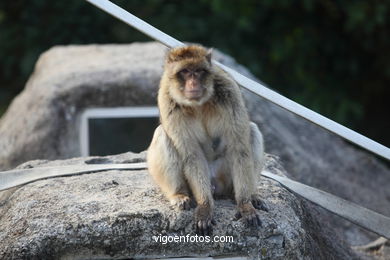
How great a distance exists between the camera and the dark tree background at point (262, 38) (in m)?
15.2

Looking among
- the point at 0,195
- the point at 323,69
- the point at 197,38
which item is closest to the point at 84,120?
the point at 0,195

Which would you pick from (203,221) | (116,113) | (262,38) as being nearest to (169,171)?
(203,221)

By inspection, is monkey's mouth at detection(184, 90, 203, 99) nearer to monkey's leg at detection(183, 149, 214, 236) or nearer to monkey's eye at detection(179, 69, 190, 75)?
monkey's eye at detection(179, 69, 190, 75)

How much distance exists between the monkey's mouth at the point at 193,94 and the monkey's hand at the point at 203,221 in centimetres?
82

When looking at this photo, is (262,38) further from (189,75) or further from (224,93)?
(189,75)

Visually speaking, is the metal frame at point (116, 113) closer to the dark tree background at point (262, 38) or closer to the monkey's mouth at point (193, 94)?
the dark tree background at point (262, 38)

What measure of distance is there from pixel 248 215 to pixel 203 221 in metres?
0.33

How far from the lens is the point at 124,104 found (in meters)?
11.2

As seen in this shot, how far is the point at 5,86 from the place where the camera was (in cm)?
1614

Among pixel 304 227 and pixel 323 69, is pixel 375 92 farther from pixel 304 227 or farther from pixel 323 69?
pixel 304 227

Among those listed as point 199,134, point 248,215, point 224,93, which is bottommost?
point 248,215

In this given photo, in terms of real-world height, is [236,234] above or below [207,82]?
below

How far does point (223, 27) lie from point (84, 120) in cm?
493

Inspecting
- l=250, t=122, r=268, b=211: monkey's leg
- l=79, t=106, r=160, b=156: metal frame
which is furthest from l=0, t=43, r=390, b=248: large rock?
l=250, t=122, r=268, b=211: monkey's leg
